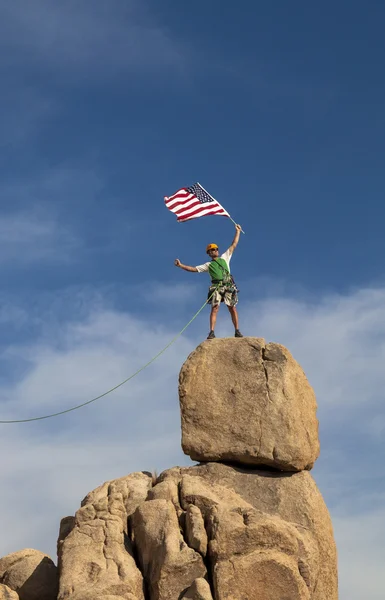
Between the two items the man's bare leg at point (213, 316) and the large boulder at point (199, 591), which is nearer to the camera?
the large boulder at point (199, 591)

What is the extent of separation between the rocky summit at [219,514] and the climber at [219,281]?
1.29m

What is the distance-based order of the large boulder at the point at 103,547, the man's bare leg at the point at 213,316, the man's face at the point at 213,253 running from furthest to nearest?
the man's face at the point at 213,253 < the man's bare leg at the point at 213,316 < the large boulder at the point at 103,547

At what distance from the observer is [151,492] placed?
19.7 m

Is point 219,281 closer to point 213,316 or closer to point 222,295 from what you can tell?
point 222,295

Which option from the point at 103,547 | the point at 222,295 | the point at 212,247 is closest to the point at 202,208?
the point at 212,247

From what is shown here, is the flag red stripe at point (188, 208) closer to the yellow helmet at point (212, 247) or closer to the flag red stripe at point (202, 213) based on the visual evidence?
the flag red stripe at point (202, 213)

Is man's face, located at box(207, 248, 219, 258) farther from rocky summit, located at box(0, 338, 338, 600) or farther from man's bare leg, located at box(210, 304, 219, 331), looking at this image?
rocky summit, located at box(0, 338, 338, 600)

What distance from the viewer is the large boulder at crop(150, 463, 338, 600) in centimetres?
1742

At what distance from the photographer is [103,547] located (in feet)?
60.5

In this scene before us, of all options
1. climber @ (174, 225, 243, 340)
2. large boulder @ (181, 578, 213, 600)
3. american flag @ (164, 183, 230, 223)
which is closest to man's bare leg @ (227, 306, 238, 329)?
climber @ (174, 225, 243, 340)

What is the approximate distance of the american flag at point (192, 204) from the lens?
23.3 m

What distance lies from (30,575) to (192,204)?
10.5 meters

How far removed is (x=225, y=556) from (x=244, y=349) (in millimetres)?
5483

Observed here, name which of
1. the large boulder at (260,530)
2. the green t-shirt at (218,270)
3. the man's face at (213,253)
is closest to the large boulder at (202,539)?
the large boulder at (260,530)
